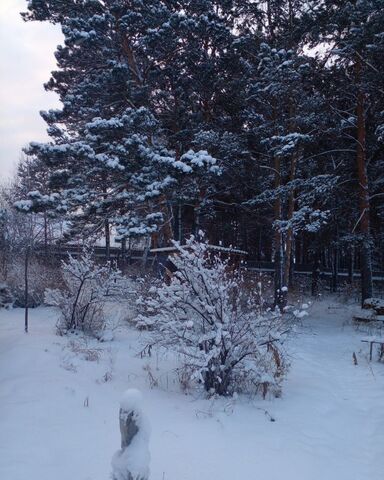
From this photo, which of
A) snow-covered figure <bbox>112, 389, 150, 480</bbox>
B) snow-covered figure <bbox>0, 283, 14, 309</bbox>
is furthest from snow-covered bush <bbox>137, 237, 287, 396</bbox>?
snow-covered figure <bbox>0, 283, 14, 309</bbox>

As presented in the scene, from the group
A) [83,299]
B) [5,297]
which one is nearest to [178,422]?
[83,299]

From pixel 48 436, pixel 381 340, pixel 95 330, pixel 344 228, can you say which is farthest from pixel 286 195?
pixel 48 436

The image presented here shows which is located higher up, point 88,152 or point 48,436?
point 88,152

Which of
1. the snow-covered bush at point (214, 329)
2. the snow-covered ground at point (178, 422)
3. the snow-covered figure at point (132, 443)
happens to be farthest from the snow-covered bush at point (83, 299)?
the snow-covered figure at point (132, 443)

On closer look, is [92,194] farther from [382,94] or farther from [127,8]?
[382,94]

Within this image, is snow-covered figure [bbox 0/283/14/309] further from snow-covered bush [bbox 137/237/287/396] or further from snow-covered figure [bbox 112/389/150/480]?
snow-covered figure [bbox 112/389/150/480]

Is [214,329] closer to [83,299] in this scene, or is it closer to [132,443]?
[132,443]

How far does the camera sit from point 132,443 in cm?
228

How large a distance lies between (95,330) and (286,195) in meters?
7.15

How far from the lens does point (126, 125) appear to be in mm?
13062

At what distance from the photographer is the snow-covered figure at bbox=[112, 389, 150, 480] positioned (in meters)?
2.24

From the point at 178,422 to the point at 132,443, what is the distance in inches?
113

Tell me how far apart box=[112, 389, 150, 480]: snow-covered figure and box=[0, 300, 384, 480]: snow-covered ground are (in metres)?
1.63

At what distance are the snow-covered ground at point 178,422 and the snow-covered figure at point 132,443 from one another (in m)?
1.63
